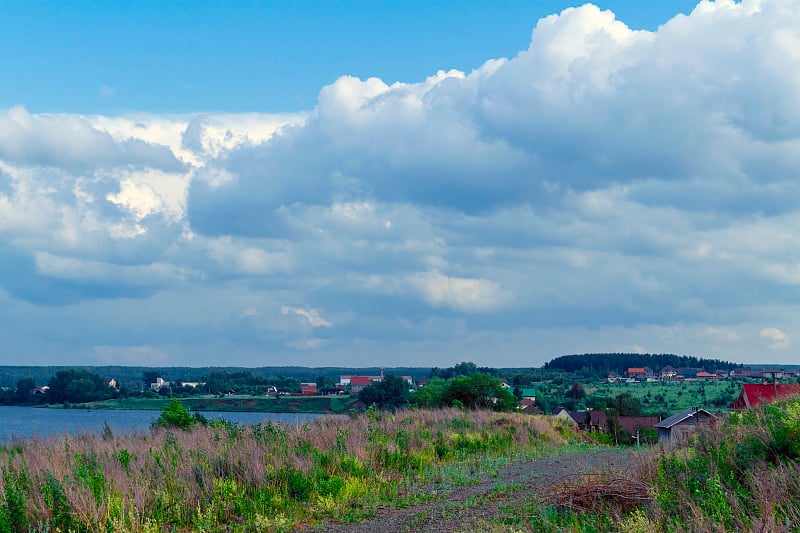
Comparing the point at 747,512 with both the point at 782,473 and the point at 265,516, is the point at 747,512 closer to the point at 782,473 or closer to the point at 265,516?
the point at 782,473

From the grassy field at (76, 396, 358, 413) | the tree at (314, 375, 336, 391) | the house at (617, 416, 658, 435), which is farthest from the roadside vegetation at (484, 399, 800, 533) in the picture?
the tree at (314, 375, 336, 391)

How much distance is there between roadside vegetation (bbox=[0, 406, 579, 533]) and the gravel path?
1.74 feet

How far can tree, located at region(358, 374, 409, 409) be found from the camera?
59344 mm

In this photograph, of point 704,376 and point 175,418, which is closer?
point 175,418

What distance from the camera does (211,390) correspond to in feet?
429

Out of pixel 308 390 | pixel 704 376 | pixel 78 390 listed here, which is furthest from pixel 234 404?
pixel 704 376

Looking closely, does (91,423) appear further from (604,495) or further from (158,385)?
(158,385)

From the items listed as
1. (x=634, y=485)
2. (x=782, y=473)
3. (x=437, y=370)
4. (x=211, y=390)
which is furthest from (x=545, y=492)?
(x=437, y=370)

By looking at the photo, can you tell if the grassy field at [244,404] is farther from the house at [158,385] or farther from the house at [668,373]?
the house at [668,373]

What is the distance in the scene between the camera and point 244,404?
104 metres

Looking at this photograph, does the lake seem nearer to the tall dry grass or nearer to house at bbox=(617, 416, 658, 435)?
the tall dry grass

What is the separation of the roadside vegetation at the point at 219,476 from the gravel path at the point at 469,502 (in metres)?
0.53

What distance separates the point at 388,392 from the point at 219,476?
47.2 m

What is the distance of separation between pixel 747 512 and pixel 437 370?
5540 inches
